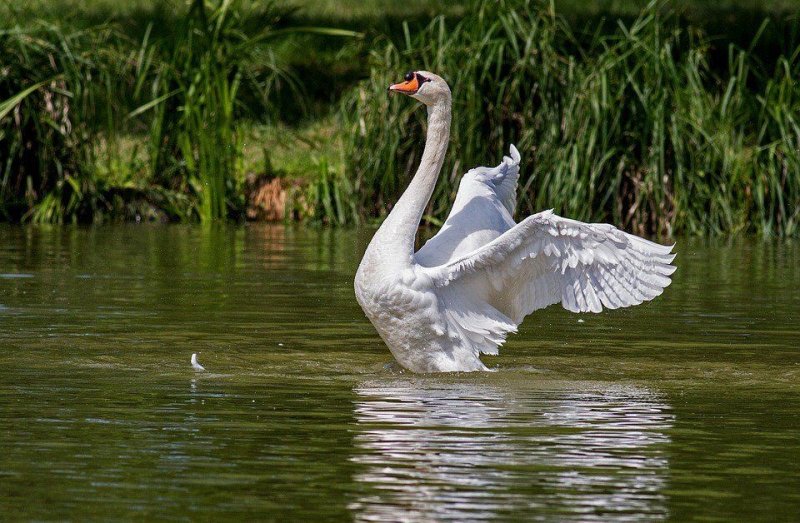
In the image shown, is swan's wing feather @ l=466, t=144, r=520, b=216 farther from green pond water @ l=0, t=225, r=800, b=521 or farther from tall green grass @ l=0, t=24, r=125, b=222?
tall green grass @ l=0, t=24, r=125, b=222

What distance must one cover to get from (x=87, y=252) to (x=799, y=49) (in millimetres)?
7498

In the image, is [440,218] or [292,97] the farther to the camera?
[292,97]

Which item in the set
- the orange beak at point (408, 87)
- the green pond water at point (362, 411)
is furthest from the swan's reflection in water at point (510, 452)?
the orange beak at point (408, 87)

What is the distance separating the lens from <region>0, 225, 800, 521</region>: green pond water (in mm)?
4961

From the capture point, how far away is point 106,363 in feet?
25.8

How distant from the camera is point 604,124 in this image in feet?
53.2

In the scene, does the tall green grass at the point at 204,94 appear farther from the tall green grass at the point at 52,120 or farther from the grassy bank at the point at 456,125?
the tall green grass at the point at 52,120

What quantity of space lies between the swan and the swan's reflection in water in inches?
18.9

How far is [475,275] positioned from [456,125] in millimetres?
8686

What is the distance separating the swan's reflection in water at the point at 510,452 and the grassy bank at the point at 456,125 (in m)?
9.23

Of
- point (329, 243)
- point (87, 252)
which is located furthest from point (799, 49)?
point (87, 252)

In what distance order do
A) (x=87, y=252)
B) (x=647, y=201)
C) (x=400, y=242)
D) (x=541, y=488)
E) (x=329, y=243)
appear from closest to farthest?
(x=541, y=488) → (x=400, y=242) → (x=87, y=252) → (x=329, y=243) → (x=647, y=201)

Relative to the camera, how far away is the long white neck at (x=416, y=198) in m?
7.85

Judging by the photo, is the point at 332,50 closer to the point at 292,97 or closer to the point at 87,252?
the point at 292,97
